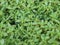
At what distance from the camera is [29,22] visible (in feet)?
9.77

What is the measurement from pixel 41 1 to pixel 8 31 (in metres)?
0.86

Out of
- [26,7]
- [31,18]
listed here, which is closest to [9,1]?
[26,7]

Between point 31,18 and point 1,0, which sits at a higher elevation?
point 1,0

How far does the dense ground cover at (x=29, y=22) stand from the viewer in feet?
9.04

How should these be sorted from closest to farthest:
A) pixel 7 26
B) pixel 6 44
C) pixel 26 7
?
pixel 6 44, pixel 7 26, pixel 26 7

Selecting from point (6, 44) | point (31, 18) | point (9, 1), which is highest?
point (9, 1)

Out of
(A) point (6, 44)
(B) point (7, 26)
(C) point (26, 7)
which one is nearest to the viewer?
(A) point (6, 44)

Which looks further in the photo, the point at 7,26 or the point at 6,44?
the point at 7,26

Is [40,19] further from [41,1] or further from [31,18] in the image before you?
[41,1]

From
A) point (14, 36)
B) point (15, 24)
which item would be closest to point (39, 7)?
point (15, 24)

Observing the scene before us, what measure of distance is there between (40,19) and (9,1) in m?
0.64

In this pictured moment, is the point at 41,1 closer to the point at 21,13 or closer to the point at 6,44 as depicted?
the point at 21,13

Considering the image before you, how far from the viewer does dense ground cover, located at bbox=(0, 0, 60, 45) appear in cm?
275

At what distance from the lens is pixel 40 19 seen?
3086 millimetres
